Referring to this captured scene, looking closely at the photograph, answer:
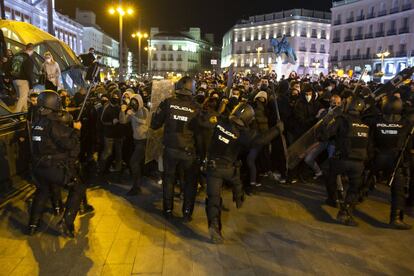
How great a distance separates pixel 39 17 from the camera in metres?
52.1

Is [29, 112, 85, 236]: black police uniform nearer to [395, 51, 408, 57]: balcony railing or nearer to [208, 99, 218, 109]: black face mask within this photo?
[208, 99, 218, 109]: black face mask

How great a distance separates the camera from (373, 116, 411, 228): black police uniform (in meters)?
6.00

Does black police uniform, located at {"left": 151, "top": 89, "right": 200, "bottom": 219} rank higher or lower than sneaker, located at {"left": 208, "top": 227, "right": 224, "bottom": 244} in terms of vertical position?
higher

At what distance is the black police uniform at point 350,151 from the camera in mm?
5906

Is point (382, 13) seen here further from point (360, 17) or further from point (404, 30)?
point (404, 30)

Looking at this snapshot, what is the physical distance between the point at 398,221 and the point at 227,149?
2827 millimetres

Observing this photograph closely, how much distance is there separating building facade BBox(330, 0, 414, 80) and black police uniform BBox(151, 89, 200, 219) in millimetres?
49227

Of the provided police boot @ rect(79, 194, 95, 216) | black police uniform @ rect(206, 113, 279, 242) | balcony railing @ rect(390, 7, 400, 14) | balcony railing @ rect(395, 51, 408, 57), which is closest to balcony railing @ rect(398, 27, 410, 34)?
balcony railing @ rect(395, 51, 408, 57)

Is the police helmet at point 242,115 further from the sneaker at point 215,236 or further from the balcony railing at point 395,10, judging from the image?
the balcony railing at point 395,10

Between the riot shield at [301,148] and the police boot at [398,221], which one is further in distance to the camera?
the riot shield at [301,148]

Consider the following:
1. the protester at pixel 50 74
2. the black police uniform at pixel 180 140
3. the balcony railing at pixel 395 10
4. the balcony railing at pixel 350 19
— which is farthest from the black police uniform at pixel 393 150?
the balcony railing at pixel 350 19

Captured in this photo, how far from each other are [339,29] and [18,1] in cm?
4899

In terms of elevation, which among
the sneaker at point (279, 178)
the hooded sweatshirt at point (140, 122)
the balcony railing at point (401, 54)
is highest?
the balcony railing at point (401, 54)

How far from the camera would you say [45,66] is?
36.5 ft
